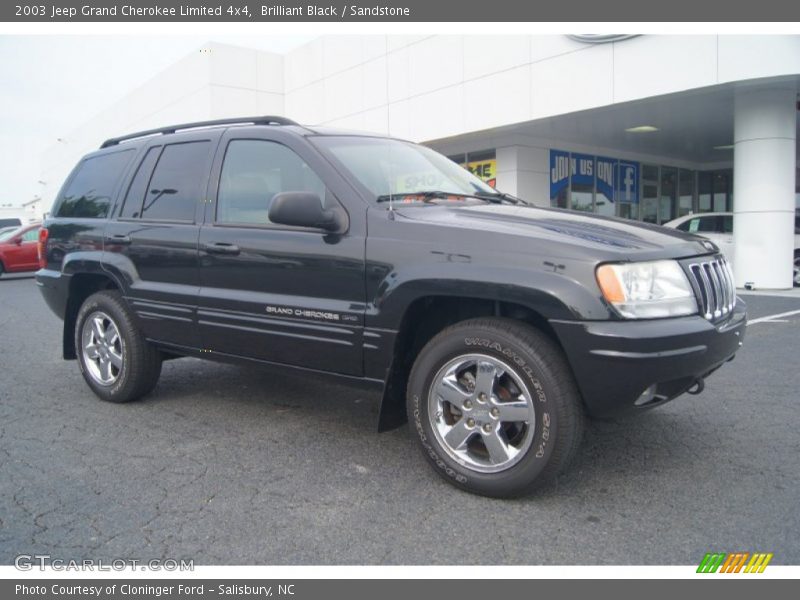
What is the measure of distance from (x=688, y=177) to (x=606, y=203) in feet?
18.3

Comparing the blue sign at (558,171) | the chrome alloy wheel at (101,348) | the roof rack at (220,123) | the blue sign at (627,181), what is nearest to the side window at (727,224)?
the blue sign at (558,171)

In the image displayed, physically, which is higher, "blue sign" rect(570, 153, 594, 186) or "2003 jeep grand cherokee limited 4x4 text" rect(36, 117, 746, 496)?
"blue sign" rect(570, 153, 594, 186)

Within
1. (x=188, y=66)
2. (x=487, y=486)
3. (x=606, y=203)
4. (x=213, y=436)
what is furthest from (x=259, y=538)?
(x=188, y=66)

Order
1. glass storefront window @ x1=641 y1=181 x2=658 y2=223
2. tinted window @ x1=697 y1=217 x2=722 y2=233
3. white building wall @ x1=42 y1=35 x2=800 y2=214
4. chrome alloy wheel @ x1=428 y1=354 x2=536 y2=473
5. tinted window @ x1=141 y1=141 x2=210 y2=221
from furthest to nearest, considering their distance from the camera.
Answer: glass storefront window @ x1=641 y1=181 x2=658 y2=223 < tinted window @ x1=697 y1=217 x2=722 y2=233 < white building wall @ x1=42 y1=35 x2=800 y2=214 < tinted window @ x1=141 y1=141 x2=210 y2=221 < chrome alloy wheel @ x1=428 y1=354 x2=536 y2=473

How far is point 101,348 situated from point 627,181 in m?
18.0

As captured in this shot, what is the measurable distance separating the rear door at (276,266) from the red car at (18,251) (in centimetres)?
1793

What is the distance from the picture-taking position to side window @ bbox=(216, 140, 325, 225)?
4018 mm

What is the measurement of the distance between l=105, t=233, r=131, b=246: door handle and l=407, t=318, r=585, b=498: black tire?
→ 2.54 meters

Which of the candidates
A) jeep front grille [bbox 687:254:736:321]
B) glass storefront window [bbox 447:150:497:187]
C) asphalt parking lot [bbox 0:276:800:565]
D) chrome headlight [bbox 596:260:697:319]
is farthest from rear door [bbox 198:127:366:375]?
glass storefront window [bbox 447:150:497:187]

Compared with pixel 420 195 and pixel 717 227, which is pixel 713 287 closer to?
pixel 420 195

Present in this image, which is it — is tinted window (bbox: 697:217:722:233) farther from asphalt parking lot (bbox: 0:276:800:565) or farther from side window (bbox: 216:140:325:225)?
side window (bbox: 216:140:325:225)

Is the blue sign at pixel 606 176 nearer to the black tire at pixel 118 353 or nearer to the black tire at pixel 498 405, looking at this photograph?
the black tire at pixel 118 353

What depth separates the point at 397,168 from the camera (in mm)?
4180

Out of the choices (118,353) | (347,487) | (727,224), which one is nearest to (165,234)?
(118,353)
